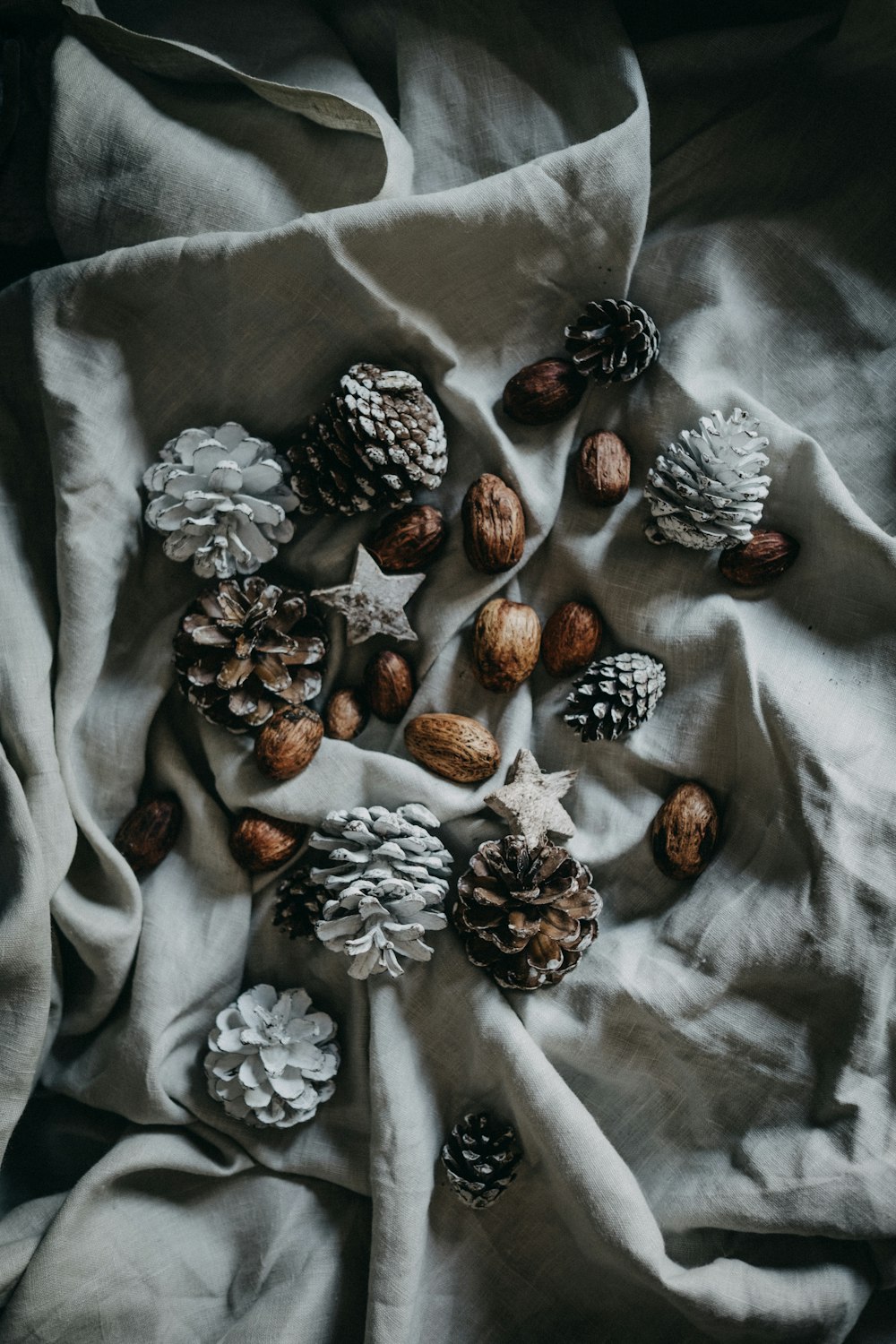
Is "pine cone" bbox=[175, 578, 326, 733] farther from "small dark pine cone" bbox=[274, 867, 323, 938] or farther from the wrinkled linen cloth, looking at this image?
"small dark pine cone" bbox=[274, 867, 323, 938]

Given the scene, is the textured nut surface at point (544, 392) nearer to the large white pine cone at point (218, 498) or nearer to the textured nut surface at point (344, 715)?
the large white pine cone at point (218, 498)

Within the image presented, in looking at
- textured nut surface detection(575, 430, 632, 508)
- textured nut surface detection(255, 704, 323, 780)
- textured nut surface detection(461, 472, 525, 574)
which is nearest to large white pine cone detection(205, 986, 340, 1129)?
textured nut surface detection(255, 704, 323, 780)

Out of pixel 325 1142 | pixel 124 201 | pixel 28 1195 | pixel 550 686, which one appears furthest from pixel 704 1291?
pixel 124 201

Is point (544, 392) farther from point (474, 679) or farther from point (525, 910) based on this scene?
point (525, 910)

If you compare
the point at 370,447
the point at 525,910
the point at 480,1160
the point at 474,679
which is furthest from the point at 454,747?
the point at 480,1160

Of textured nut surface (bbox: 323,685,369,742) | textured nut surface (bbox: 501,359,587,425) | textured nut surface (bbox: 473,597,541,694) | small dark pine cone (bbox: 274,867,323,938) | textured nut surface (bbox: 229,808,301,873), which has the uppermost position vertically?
textured nut surface (bbox: 501,359,587,425)
